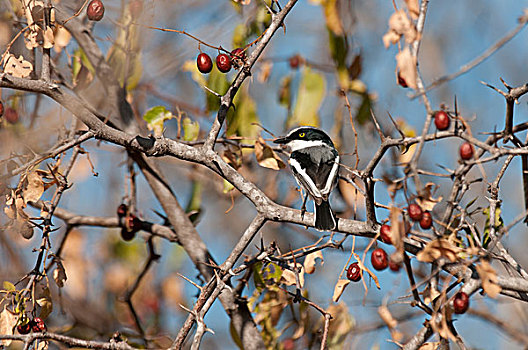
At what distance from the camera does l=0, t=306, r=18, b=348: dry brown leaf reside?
241 cm

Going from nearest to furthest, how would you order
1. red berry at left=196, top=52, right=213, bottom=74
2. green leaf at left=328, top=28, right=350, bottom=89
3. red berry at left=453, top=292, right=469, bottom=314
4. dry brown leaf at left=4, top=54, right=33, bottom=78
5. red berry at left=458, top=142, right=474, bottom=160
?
red berry at left=453, top=292, right=469, bottom=314 → red berry at left=458, top=142, right=474, bottom=160 → dry brown leaf at left=4, top=54, right=33, bottom=78 → red berry at left=196, top=52, right=213, bottom=74 → green leaf at left=328, top=28, right=350, bottom=89

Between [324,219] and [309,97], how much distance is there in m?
1.28

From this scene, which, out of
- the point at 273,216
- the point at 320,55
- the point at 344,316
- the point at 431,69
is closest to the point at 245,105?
the point at 273,216

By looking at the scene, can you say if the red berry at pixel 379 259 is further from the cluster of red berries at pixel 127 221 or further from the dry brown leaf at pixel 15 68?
the dry brown leaf at pixel 15 68

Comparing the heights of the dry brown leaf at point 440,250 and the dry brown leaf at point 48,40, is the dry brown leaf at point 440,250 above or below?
below

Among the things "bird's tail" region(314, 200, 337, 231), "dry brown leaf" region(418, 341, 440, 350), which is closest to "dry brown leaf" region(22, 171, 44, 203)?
"bird's tail" region(314, 200, 337, 231)

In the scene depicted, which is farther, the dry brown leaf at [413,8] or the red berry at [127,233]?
the red berry at [127,233]

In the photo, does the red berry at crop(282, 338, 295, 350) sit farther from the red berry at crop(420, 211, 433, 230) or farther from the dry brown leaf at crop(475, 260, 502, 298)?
the dry brown leaf at crop(475, 260, 502, 298)

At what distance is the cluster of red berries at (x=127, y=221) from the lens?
11.8 feet

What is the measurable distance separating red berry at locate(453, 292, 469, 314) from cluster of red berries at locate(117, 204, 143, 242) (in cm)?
207

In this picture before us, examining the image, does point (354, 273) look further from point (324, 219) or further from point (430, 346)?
point (430, 346)

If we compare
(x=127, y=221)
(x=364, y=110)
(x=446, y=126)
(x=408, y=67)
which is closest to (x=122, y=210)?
(x=127, y=221)

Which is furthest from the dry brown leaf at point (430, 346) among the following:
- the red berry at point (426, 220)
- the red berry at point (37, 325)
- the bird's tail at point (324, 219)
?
the red berry at point (37, 325)

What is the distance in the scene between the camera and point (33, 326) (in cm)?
250
